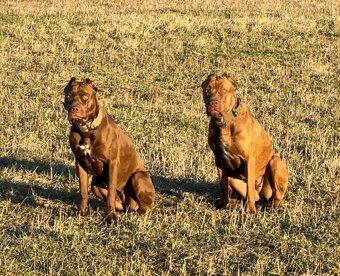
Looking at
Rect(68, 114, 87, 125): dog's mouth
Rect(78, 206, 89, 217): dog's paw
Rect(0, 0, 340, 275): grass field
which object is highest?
Rect(68, 114, 87, 125): dog's mouth

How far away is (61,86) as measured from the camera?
46.4 feet

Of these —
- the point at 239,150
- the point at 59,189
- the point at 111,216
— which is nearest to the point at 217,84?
the point at 239,150

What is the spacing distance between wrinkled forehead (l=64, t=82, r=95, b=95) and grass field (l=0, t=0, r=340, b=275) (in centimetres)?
133

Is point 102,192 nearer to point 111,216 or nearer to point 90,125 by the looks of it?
point 111,216

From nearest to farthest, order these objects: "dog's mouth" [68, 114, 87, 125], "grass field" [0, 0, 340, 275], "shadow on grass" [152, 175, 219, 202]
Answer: "grass field" [0, 0, 340, 275] → "dog's mouth" [68, 114, 87, 125] → "shadow on grass" [152, 175, 219, 202]

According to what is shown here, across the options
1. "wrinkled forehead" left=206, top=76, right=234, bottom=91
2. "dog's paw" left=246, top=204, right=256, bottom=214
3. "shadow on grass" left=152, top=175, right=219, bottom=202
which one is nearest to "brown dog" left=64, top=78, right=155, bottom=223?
"shadow on grass" left=152, top=175, right=219, bottom=202

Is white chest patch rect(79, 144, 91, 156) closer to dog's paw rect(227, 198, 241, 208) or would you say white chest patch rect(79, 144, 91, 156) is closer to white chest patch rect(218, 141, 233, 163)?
white chest patch rect(218, 141, 233, 163)

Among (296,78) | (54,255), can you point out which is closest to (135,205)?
(54,255)

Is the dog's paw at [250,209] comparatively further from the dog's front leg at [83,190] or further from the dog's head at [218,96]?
the dog's front leg at [83,190]

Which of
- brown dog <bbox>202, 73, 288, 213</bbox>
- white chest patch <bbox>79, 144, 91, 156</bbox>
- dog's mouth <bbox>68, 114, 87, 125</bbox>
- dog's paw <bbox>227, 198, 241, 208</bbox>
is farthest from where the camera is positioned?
dog's paw <bbox>227, 198, 241, 208</bbox>

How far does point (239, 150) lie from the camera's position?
6801 millimetres

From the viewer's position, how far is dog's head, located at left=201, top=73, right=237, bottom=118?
6410 mm

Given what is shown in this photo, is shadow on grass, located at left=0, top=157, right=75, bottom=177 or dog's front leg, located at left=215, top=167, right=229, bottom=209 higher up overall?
dog's front leg, located at left=215, top=167, right=229, bottom=209

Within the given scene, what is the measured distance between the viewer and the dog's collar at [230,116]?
21.8 feet
